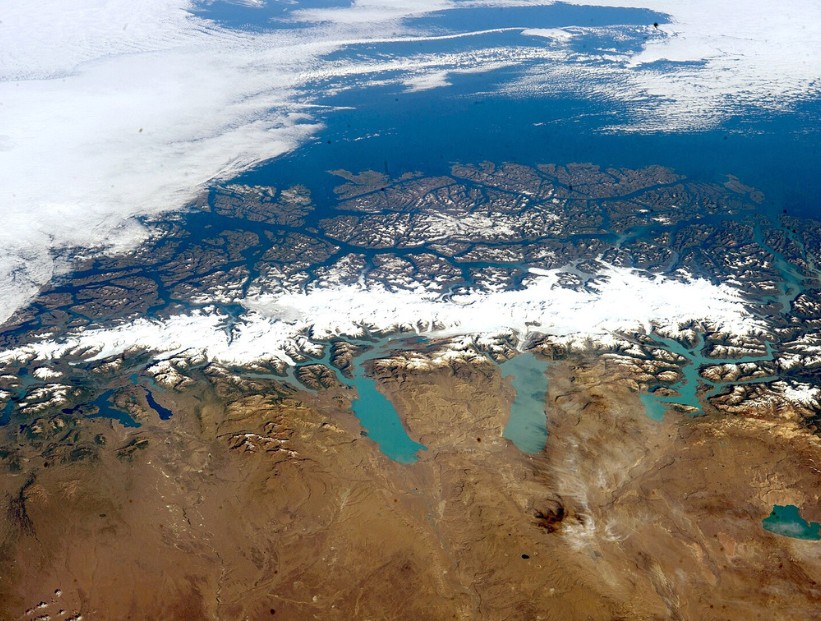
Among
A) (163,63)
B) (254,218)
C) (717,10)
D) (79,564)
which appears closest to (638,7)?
(717,10)

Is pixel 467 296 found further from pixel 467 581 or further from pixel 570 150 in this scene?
pixel 570 150

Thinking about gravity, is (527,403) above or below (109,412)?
below

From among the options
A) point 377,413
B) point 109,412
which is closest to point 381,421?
point 377,413

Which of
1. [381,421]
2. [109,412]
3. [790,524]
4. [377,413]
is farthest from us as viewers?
[377,413]

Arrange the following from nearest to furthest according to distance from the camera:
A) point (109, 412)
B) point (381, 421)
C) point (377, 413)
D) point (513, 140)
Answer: point (381, 421), point (109, 412), point (377, 413), point (513, 140)

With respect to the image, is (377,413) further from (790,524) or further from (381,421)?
(790,524)

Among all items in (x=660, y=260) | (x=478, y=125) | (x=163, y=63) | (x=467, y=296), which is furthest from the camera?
(x=163, y=63)

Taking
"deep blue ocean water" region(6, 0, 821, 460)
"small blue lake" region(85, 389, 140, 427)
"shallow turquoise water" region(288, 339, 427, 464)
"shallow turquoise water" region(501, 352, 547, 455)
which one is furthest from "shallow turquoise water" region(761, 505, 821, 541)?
"deep blue ocean water" region(6, 0, 821, 460)

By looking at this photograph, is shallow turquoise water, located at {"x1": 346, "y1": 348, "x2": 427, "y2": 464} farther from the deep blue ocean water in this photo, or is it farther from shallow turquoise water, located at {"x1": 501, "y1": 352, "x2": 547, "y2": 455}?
the deep blue ocean water
